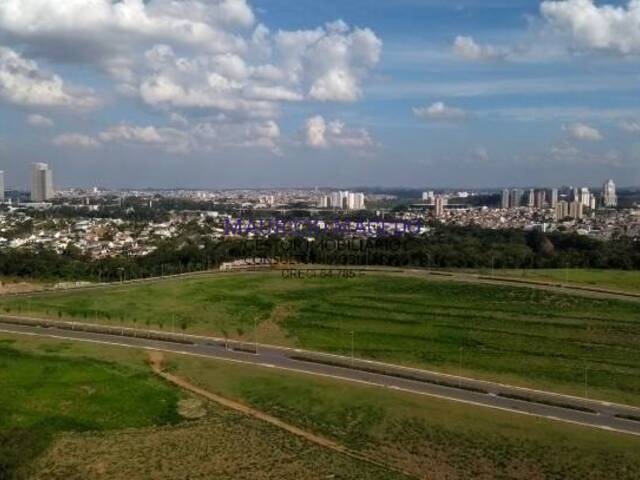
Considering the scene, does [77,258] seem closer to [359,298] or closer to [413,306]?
[359,298]

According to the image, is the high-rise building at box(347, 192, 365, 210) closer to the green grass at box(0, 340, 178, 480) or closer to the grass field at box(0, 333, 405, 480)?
the green grass at box(0, 340, 178, 480)

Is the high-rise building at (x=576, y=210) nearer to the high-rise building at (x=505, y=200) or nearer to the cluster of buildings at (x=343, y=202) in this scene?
the high-rise building at (x=505, y=200)

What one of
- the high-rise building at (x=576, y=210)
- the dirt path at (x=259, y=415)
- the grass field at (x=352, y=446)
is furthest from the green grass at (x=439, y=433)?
the high-rise building at (x=576, y=210)

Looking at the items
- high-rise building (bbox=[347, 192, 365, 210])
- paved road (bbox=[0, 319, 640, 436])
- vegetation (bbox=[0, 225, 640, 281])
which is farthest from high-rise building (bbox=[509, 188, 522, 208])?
paved road (bbox=[0, 319, 640, 436])

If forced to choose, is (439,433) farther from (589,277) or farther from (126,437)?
(589,277)

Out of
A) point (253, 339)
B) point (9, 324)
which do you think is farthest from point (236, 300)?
point (9, 324)

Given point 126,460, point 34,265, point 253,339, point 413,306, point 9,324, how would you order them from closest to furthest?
point 126,460 < point 253,339 < point 9,324 < point 413,306 < point 34,265

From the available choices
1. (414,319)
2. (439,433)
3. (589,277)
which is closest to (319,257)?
(589,277)

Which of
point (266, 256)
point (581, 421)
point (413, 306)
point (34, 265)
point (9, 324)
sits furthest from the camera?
point (266, 256)
